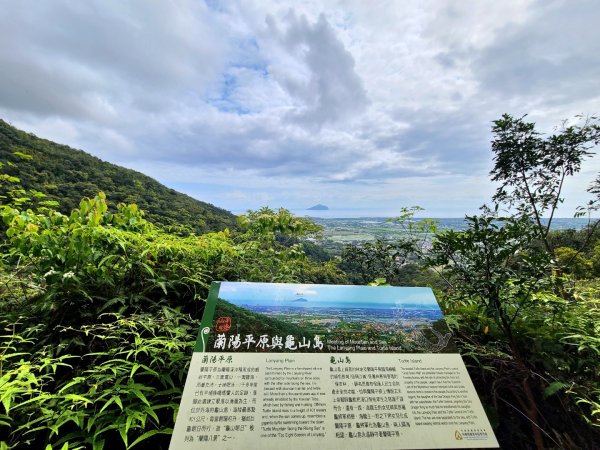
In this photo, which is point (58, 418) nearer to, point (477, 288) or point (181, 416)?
point (181, 416)

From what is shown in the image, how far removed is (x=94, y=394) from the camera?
68.4 inches

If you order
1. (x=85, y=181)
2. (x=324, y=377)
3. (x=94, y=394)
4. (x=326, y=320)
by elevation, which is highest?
(x=85, y=181)

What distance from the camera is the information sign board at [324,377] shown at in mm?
1596

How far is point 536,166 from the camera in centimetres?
753

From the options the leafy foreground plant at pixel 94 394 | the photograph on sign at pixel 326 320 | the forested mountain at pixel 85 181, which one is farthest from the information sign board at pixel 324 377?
the forested mountain at pixel 85 181

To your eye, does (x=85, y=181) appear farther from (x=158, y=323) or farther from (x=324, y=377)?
(x=324, y=377)

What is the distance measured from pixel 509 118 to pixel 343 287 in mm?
7729

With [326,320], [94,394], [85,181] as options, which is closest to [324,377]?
[326,320]

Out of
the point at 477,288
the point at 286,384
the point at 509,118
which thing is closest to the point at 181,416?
the point at 286,384

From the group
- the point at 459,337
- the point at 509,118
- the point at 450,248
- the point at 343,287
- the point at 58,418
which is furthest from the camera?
the point at 509,118

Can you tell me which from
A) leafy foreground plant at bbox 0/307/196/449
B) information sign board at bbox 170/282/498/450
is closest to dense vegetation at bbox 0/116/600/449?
leafy foreground plant at bbox 0/307/196/449

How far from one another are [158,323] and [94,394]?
64 centimetres

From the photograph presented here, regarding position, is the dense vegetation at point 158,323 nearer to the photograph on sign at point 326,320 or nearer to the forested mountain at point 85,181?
the photograph on sign at point 326,320

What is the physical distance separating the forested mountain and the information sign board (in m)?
9.99
